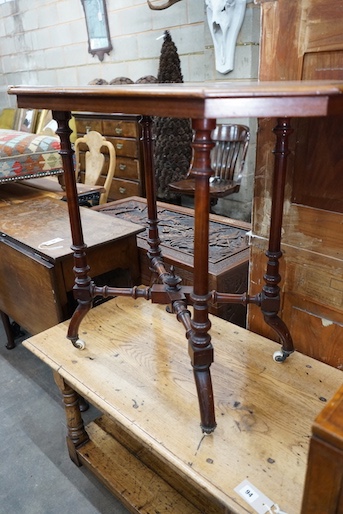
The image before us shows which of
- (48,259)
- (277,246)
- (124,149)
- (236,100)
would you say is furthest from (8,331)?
(124,149)

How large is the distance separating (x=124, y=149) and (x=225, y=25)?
49.2 inches

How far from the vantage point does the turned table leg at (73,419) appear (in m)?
1.23

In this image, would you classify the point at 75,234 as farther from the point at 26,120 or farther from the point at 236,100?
the point at 26,120

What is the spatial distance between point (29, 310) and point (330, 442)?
134 cm

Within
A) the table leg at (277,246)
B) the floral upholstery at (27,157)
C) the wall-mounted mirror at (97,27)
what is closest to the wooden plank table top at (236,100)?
the table leg at (277,246)

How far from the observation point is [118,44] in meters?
3.79

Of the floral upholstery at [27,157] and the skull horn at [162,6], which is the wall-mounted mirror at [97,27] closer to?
the skull horn at [162,6]

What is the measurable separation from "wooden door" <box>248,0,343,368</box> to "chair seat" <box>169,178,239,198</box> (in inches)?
63.4

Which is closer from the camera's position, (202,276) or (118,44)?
(202,276)

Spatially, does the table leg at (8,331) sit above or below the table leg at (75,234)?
below

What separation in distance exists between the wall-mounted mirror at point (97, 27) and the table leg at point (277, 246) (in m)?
3.50

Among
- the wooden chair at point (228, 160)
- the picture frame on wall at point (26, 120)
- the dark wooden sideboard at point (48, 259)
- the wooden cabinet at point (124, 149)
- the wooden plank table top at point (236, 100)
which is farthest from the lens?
the picture frame on wall at point (26, 120)

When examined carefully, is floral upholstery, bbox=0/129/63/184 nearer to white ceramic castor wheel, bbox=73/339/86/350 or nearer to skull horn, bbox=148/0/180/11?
white ceramic castor wheel, bbox=73/339/86/350

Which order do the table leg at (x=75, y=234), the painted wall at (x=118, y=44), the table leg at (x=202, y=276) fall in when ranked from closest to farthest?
the table leg at (x=202, y=276) < the table leg at (x=75, y=234) < the painted wall at (x=118, y=44)
